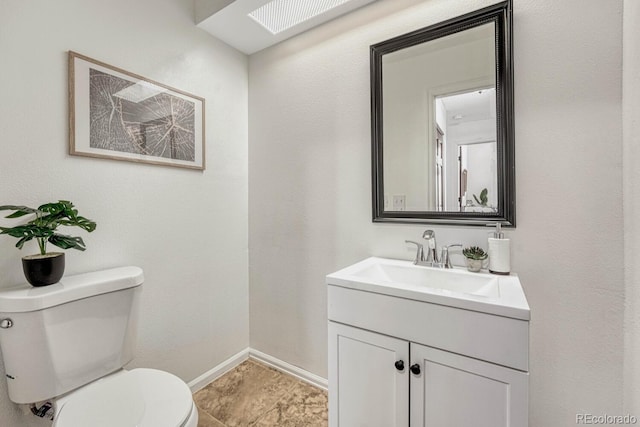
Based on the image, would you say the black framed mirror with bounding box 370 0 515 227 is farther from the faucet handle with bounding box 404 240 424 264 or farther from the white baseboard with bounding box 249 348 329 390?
the white baseboard with bounding box 249 348 329 390

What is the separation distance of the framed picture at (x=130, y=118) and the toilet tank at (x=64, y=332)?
23.5 inches

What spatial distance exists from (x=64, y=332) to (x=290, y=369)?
126 centimetres

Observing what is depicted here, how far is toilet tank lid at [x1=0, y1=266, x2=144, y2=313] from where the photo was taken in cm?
94

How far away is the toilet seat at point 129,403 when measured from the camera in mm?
858

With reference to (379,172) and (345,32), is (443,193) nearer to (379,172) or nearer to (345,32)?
(379,172)

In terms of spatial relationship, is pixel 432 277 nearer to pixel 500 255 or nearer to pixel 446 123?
pixel 500 255

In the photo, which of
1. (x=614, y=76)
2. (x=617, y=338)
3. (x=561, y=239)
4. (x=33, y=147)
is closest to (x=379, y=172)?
(x=561, y=239)

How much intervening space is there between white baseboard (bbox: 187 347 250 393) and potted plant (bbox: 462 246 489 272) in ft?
5.31

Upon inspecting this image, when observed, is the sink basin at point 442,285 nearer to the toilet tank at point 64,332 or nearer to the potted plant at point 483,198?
the potted plant at point 483,198

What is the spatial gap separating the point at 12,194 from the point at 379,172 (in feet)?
5.09

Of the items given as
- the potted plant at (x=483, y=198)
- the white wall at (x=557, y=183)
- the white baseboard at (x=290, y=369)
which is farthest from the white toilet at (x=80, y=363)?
the potted plant at (x=483, y=198)

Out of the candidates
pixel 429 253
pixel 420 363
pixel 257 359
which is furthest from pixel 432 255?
pixel 257 359

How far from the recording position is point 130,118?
4.60 feet

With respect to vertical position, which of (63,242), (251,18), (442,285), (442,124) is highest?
(251,18)
